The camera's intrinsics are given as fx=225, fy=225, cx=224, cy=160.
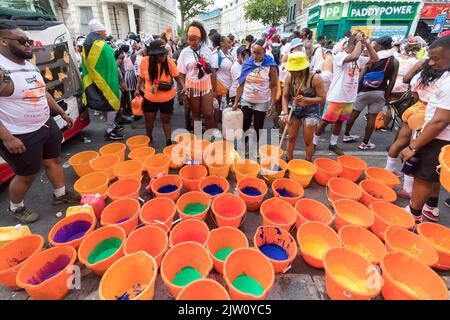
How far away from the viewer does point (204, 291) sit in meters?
1.52

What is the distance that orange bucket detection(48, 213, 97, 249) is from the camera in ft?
6.78

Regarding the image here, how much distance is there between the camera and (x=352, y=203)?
2473 millimetres

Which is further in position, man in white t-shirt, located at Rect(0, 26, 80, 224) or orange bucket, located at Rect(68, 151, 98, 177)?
orange bucket, located at Rect(68, 151, 98, 177)

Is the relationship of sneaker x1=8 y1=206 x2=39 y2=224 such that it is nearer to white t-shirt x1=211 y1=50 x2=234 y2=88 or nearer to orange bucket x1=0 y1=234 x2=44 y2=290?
orange bucket x1=0 y1=234 x2=44 y2=290

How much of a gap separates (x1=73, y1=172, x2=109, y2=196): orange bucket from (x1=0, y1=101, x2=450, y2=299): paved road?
0.37 m

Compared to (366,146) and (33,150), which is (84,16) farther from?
(366,146)

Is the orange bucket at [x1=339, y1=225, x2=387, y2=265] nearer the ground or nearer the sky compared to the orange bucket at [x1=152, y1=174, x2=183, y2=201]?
nearer the ground

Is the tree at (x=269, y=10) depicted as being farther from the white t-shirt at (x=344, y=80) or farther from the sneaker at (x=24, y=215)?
the sneaker at (x=24, y=215)

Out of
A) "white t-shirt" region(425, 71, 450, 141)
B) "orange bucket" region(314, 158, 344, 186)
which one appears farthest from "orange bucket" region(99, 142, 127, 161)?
"white t-shirt" region(425, 71, 450, 141)

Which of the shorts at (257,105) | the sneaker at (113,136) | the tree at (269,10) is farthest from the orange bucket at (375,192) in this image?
the tree at (269,10)

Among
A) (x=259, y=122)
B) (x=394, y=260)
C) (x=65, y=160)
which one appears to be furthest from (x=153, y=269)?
(x=65, y=160)

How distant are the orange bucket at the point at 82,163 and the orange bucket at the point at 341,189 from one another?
3177 mm

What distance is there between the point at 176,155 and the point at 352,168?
100 inches

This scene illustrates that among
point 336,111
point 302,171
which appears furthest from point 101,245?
point 336,111
